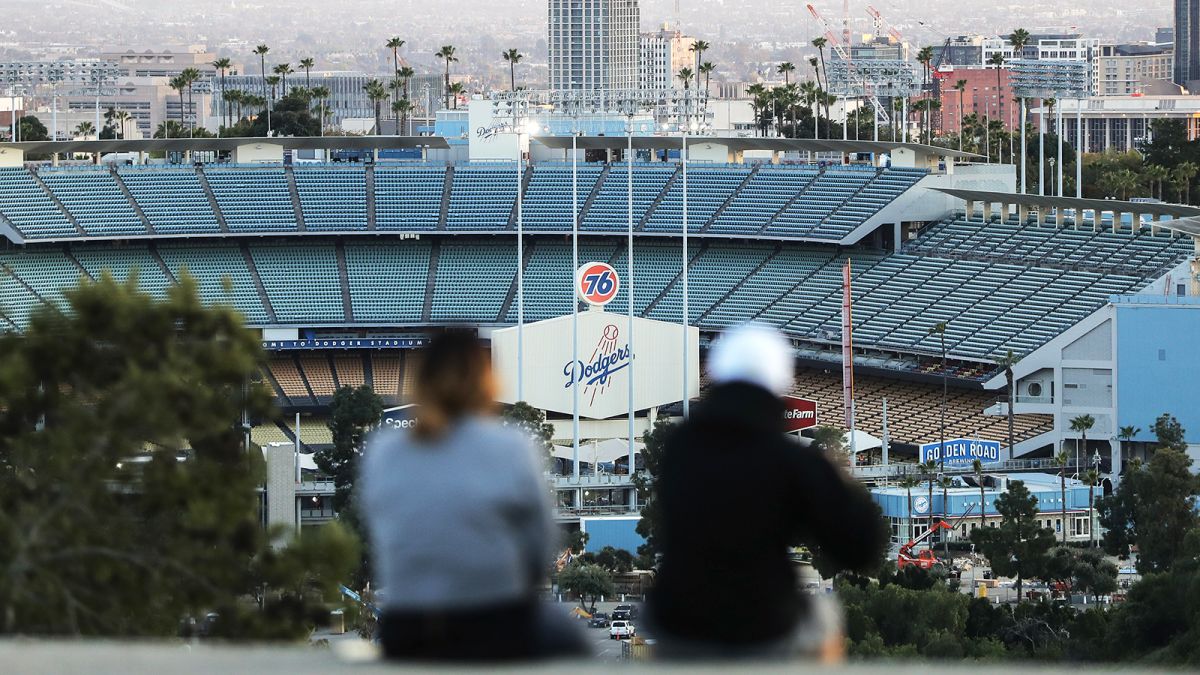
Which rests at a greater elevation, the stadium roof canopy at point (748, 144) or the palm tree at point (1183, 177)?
the palm tree at point (1183, 177)

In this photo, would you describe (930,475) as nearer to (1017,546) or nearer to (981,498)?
(981,498)

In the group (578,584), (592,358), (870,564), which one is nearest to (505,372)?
(592,358)

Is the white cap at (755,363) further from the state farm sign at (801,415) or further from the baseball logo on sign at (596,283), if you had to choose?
the baseball logo on sign at (596,283)

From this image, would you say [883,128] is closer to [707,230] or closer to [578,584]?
[707,230]

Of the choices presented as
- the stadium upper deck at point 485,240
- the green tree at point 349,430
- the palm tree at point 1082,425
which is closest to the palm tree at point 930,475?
the palm tree at point 1082,425

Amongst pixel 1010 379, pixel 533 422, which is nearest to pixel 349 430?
pixel 533 422
